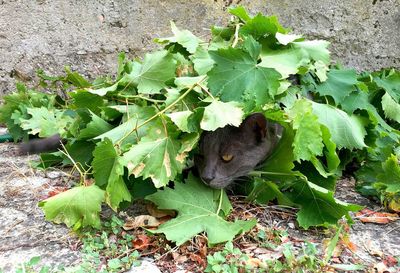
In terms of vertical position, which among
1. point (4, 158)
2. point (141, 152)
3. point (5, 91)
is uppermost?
point (141, 152)

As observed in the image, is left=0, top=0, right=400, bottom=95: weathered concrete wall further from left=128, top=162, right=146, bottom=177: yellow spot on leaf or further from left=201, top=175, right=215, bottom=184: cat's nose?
left=128, top=162, right=146, bottom=177: yellow spot on leaf

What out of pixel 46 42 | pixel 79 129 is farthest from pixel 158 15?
pixel 79 129

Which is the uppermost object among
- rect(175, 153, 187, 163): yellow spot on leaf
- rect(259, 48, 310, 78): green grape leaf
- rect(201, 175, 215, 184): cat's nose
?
rect(259, 48, 310, 78): green grape leaf

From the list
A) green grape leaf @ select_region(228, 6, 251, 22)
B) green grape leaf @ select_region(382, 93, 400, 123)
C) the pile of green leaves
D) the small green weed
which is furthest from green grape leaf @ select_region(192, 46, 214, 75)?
green grape leaf @ select_region(382, 93, 400, 123)

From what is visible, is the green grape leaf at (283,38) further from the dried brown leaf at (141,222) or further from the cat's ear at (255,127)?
the dried brown leaf at (141,222)

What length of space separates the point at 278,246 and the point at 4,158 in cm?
156

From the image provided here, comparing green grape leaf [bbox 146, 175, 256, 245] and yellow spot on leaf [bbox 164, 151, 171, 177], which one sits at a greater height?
yellow spot on leaf [bbox 164, 151, 171, 177]

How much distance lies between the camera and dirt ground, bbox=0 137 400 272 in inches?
59.7

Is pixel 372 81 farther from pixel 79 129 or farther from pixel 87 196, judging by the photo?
pixel 87 196

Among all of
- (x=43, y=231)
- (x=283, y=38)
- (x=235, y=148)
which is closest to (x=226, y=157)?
(x=235, y=148)

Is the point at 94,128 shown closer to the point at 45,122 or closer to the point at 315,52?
the point at 45,122

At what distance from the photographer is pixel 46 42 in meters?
2.96

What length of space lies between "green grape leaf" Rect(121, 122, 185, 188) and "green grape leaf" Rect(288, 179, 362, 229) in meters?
0.48

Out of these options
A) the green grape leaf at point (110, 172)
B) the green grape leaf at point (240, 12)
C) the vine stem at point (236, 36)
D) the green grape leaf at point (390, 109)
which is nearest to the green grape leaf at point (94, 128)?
the green grape leaf at point (110, 172)
